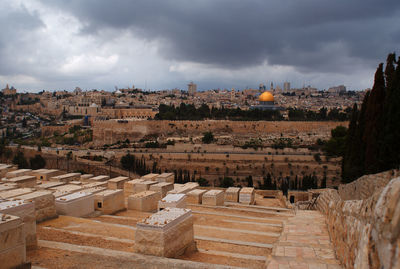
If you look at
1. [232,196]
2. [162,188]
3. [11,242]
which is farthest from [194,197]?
[11,242]

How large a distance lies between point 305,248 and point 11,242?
4.43m

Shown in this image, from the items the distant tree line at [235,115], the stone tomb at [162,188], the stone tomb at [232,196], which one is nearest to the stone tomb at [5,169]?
the stone tomb at [162,188]

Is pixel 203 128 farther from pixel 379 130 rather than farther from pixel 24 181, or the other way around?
pixel 24 181

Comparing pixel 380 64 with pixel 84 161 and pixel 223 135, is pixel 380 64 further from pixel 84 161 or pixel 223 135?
pixel 223 135

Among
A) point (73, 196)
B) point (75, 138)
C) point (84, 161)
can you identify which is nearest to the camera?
A: point (73, 196)

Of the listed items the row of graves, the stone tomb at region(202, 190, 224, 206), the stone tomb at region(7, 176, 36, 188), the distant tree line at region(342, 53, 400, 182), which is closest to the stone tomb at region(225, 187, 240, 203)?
the row of graves

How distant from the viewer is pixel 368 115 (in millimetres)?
13633

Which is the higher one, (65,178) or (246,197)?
(65,178)

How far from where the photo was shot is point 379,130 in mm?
12461

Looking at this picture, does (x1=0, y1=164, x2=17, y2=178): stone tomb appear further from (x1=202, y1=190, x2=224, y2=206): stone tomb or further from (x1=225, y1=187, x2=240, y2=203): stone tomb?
(x1=225, y1=187, x2=240, y2=203): stone tomb

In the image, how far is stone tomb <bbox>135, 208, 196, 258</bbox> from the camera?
5250mm

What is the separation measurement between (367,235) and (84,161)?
116ft

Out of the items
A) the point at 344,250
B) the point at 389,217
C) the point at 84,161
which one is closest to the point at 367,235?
the point at 389,217

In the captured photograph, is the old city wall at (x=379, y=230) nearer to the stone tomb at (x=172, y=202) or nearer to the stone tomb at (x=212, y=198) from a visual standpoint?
the stone tomb at (x=172, y=202)
